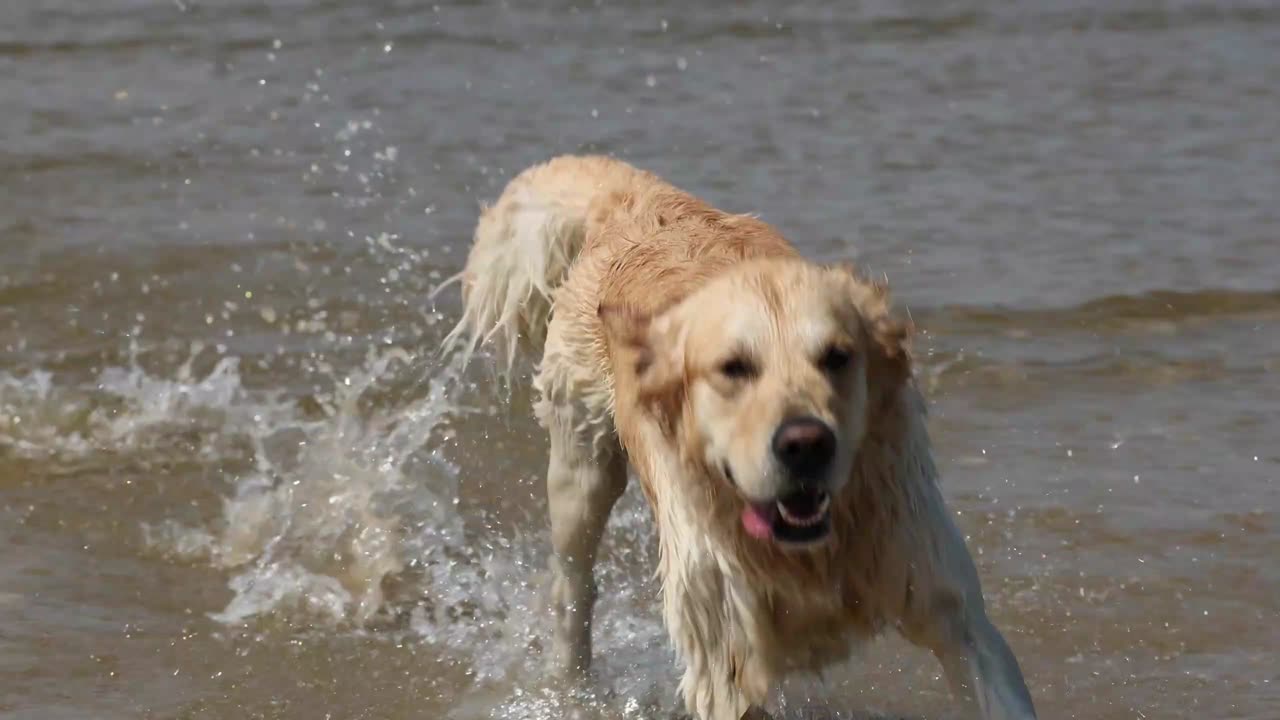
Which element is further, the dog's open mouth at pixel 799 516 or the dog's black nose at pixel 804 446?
the dog's open mouth at pixel 799 516

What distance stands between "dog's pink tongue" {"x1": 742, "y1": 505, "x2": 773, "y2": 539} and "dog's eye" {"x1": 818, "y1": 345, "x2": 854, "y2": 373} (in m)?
0.37

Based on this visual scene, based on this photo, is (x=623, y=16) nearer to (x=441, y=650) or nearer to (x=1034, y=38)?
(x=1034, y=38)

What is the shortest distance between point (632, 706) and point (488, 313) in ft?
4.77

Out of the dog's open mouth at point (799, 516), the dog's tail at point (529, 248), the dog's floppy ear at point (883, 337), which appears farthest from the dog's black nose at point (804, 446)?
the dog's tail at point (529, 248)

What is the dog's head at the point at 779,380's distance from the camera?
12.5 ft

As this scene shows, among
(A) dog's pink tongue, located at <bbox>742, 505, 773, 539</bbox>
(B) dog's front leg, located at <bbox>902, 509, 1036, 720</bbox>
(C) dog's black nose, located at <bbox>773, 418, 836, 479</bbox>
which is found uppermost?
(C) dog's black nose, located at <bbox>773, 418, 836, 479</bbox>

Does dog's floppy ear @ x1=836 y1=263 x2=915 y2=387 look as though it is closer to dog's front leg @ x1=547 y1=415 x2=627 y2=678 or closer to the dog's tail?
dog's front leg @ x1=547 y1=415 x2=627 y2=678

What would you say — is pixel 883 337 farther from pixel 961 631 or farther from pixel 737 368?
pixel 961 631

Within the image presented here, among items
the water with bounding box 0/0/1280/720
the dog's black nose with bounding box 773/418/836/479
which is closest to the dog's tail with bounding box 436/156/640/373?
the water with bounding box 0/0/1280/720

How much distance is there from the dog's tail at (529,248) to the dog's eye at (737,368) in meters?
1.77

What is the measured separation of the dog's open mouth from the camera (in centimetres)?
392

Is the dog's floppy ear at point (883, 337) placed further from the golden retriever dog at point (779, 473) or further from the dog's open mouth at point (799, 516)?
the dog's open mouth at point (799, 516)

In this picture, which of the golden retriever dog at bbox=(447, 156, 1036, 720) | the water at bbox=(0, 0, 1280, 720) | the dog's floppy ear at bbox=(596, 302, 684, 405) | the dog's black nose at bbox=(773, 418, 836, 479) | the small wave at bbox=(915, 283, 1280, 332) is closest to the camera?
the dog's black nose at bbox=(773, 418, 836, 479)

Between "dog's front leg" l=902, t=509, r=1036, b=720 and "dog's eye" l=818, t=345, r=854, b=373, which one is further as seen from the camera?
"dog's front leg" l=902, t=509, r=1036, b=720
